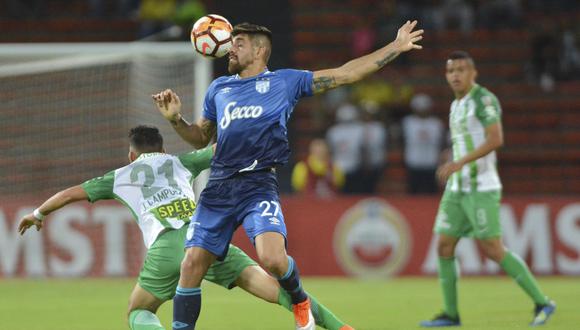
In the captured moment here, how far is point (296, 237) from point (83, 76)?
3516 mm

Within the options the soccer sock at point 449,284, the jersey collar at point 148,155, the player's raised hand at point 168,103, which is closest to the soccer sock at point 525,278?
the soccer sock at point 449,284

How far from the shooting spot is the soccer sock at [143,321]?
7098mm

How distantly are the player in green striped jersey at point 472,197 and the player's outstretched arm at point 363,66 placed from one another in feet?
6.76

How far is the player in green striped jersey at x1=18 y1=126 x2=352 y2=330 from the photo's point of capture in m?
7.22

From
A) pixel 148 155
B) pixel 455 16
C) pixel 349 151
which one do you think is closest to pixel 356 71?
pixel 148 155

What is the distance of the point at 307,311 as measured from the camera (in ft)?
22.9

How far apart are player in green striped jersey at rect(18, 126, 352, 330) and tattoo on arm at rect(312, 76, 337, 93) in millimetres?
896

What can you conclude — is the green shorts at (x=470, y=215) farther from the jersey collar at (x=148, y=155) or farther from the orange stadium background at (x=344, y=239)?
the orange stadium background at (x=344, y=239)

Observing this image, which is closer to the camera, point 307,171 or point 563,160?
point 307,171

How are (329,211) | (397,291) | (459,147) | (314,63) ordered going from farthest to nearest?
(314,63) < (329,211) < (397,291) < (459,147)

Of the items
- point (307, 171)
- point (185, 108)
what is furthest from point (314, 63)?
point (185, 108)

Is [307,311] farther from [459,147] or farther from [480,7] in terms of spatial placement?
[480,7]

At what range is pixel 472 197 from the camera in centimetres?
923

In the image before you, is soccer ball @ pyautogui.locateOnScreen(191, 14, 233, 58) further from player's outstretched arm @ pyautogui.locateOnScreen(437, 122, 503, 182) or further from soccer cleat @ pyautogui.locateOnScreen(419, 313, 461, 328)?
soccer cleat @ pyautogui.locateOnScreen(419, 313, 461, 328)
